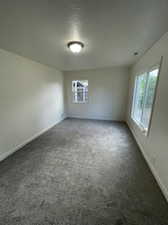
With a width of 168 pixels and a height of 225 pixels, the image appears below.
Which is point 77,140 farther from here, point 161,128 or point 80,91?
point 80,91

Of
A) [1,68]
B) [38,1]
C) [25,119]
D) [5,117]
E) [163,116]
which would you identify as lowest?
[25,119]

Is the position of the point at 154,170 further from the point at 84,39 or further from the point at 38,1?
the point at 38,1

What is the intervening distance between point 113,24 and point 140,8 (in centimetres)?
37

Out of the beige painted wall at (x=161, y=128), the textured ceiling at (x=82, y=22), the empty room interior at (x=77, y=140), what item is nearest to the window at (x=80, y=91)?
the empty room interior at (x=77, y=140)

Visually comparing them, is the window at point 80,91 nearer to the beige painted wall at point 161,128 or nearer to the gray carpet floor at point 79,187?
the gray carpet floor at point 79,187

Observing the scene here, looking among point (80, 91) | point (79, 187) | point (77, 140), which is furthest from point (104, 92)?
point (79, 187)

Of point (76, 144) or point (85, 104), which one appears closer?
point (76, 144)

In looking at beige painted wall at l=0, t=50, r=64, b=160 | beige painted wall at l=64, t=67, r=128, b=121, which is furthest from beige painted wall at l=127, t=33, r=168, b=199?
beige painted wall at l=0, t=50, r=64, b=160

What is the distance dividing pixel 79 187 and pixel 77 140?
1566mm

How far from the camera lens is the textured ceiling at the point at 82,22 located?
3.63ft

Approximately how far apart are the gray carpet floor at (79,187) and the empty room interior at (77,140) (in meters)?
0.01

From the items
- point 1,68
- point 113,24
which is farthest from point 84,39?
point 1,68

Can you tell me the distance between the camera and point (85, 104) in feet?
17.1

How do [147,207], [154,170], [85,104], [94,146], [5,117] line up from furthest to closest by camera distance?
[85,104] < [94,146] < [5,117] < [154,170] < [147,207]
